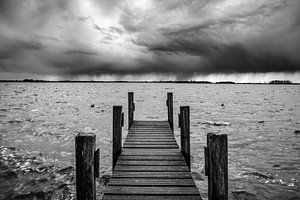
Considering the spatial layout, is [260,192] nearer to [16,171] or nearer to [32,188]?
[32,188]

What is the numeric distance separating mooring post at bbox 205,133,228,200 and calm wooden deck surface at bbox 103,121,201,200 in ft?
2.66

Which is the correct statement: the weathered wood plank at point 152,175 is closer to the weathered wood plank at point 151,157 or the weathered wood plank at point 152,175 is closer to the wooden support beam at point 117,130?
the weathered wood plank at point 151,157

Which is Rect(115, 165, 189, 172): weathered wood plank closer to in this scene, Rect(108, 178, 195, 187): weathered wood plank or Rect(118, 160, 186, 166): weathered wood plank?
Rect(118, 160, 186, 166): weathered wood plank

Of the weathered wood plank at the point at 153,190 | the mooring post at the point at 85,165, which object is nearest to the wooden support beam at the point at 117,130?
the weathered wood plank at the point at 153,190

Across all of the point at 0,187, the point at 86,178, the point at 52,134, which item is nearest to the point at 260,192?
the point at 86,178

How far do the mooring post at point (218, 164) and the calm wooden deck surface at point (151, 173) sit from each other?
810 mm

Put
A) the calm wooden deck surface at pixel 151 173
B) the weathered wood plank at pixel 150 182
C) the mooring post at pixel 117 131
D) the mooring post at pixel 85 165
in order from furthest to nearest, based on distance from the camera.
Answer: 1. the mooring post at pixel 117 131
2. the weathered wood plank at pixel 150 182
3. the calm wooden deck surface at pixel 151 173
4. the mooring post at pixel 85 165

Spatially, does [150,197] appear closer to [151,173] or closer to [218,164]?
[151,173]

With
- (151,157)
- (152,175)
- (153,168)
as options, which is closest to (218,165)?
(152,175)

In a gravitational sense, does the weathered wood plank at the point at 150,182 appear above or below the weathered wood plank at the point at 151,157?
below

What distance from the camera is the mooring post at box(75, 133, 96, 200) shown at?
291 cm

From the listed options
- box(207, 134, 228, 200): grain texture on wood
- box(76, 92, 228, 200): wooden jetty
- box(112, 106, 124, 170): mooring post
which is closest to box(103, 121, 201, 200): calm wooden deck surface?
box(76, 92, 228, 200): wooden jetty

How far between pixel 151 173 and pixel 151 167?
14.9 inches

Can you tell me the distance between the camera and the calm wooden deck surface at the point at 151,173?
3.87m
